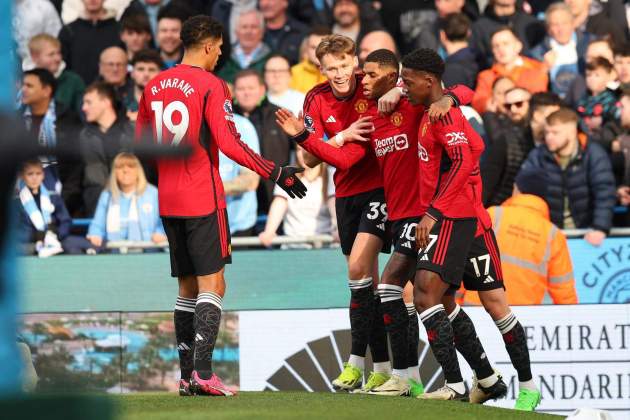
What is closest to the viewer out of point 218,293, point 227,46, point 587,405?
point 218,293

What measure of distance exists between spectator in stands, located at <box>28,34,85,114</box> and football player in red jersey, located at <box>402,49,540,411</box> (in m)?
6.34

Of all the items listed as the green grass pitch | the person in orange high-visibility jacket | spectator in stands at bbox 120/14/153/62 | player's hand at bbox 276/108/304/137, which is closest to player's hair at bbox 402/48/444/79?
player's hand at bbox 276/108/304/137

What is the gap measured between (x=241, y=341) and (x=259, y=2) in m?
4.65

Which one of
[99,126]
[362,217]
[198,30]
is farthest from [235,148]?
[99,126]

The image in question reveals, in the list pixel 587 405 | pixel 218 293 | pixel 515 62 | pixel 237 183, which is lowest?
pixel 587 405

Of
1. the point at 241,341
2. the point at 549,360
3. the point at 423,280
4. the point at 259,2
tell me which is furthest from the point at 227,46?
the point at 423,280

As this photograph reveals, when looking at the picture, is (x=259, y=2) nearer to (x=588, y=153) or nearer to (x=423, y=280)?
(x=588, y=153)

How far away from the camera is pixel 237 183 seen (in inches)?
490

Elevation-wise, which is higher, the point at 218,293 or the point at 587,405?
the point at 218,293

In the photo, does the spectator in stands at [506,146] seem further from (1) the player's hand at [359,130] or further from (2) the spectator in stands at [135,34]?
(2) the spectator in stands at [135,34]

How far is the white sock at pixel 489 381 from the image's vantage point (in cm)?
868

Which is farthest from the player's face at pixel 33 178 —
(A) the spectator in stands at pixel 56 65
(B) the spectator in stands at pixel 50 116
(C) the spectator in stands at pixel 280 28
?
(C) the spectator in stands at pixel 280 28

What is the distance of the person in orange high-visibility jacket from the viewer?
11484mm

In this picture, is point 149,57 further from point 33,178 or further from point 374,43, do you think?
point 374,43
